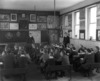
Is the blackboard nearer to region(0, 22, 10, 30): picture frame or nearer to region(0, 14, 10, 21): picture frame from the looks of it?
region(0, 22, 10, 30): picture frame

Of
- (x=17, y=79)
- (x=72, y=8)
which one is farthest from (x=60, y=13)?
(x=17, y=79)

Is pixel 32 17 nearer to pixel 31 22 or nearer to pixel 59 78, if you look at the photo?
pixel 31 22

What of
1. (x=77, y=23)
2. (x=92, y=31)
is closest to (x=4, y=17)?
(x=77, y=23)

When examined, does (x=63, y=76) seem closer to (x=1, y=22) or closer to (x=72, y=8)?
(x=72, y=8)

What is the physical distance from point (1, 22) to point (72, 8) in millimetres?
7732

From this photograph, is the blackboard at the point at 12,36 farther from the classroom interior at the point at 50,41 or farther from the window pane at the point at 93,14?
the window pane at the point at 93,14

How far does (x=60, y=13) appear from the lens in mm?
17906

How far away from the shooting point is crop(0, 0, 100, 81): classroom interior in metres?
6.72

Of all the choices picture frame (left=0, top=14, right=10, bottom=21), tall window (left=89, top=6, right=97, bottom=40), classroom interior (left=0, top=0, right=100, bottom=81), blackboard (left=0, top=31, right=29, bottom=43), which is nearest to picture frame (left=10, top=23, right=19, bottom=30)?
classroom interior (left=0, top=0, right=100, bottom=81)

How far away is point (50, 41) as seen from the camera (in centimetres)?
1708

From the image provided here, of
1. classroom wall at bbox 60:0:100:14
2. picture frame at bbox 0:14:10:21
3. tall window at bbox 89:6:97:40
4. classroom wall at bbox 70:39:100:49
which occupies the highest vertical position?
classroom wall at bbox 60:0:100:14

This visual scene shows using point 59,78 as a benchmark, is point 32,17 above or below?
above

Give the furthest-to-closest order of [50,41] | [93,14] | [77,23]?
[50,41], [77,23], [93,14]

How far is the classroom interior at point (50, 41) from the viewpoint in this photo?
6719mm
